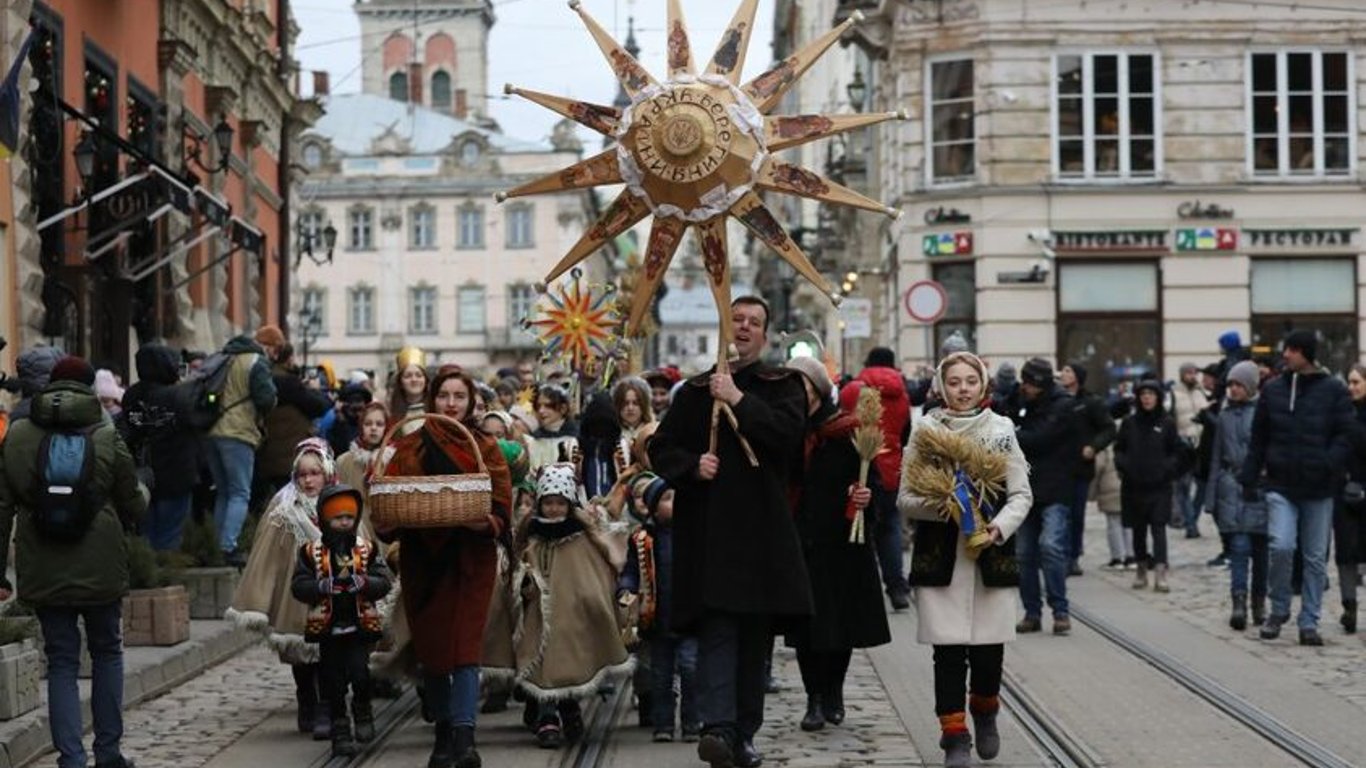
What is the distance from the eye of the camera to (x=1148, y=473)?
20141 millimetres

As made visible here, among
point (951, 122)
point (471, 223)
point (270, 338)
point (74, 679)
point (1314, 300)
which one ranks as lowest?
point (74, 679)

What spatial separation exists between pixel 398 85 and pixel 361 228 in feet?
77.1

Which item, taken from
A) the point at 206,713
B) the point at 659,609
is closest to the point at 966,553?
the point at 659,609

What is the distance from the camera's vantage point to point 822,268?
194ft

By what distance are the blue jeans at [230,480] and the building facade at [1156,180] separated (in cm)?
1989

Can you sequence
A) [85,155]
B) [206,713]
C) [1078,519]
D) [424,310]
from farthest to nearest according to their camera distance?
[424,310], [85,155], [1078,519], [206,713]

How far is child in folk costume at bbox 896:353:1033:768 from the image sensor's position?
426 inches

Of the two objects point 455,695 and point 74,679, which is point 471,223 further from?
point 74,679

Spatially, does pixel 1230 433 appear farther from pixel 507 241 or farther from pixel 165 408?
pixel 507 241

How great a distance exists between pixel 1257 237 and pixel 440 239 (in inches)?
2647

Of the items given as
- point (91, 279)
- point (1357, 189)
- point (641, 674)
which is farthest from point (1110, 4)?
point (641, 674)

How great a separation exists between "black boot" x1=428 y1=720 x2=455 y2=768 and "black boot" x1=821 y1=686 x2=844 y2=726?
2181 millimetres

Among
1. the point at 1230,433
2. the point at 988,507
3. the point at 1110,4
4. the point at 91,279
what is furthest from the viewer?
the point at 1110,4

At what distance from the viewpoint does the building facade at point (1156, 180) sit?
1417 inches
